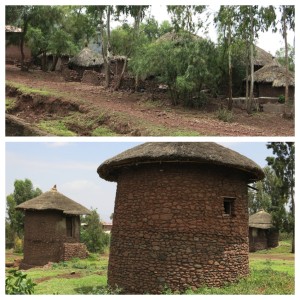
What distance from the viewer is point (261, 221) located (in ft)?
89.3

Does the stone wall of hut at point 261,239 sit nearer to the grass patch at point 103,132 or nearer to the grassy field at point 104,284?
the grassy field at point 104,284

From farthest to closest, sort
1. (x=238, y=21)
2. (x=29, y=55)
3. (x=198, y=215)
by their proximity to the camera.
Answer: (x=29, y=55)
(x=238, y=21)
(x=198, y=215)

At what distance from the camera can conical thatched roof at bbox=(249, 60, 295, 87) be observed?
20.4m

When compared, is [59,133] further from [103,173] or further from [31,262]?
[31,262]

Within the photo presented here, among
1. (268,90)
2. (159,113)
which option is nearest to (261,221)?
(268,90)

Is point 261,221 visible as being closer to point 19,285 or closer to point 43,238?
point 43,238

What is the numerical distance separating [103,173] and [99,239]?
16494 millimetres

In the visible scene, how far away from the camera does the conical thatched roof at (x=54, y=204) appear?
1866 centimetres

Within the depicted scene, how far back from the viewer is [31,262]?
18.8m

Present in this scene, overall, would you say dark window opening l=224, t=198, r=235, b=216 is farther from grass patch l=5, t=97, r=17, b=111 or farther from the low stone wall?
the low stone wall

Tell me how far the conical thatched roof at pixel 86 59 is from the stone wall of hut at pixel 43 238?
316 inches

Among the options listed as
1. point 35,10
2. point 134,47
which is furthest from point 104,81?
point 35,10

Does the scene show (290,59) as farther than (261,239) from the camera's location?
Yes

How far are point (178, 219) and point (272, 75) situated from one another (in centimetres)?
1364
